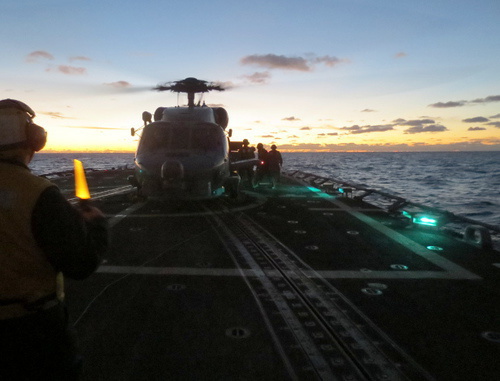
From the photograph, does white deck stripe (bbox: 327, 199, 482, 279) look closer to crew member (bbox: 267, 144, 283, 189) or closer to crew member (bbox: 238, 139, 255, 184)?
crew member (bbox: 267, 144, 283, 189)

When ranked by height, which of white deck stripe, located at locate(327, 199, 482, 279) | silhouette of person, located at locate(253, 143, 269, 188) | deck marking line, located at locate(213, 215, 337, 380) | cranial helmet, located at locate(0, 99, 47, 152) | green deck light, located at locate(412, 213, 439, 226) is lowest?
white deck stripe, located at locate(327, 199, 482, 279)

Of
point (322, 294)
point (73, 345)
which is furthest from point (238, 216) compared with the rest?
point (73, 345)

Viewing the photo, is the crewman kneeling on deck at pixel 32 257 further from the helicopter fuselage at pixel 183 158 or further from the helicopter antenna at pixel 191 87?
the helicopter antenna at pixel 191 87

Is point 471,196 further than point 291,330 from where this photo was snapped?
Yes

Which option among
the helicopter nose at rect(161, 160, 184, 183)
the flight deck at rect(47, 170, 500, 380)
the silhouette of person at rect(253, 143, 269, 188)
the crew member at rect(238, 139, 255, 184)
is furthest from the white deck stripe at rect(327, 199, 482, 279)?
the crew member at rect(238, 139, 255, 184)

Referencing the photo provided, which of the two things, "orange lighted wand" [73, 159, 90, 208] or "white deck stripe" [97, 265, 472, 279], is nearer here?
"orange lighted wand" [73, 159, 90, 208]

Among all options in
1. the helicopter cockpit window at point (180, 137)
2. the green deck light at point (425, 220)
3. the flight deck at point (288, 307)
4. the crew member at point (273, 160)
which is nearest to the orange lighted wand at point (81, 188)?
the flight deck at point (288, 307)

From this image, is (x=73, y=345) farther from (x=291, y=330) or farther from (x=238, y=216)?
(x=238, y=216)

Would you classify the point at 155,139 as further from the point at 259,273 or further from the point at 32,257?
the point at 32,257

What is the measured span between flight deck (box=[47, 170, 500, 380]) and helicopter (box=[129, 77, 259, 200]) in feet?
7.40

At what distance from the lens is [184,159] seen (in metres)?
11.2

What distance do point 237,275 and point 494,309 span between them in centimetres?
342

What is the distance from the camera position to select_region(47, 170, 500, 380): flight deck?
3404mm

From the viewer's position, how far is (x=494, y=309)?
4711 mm
